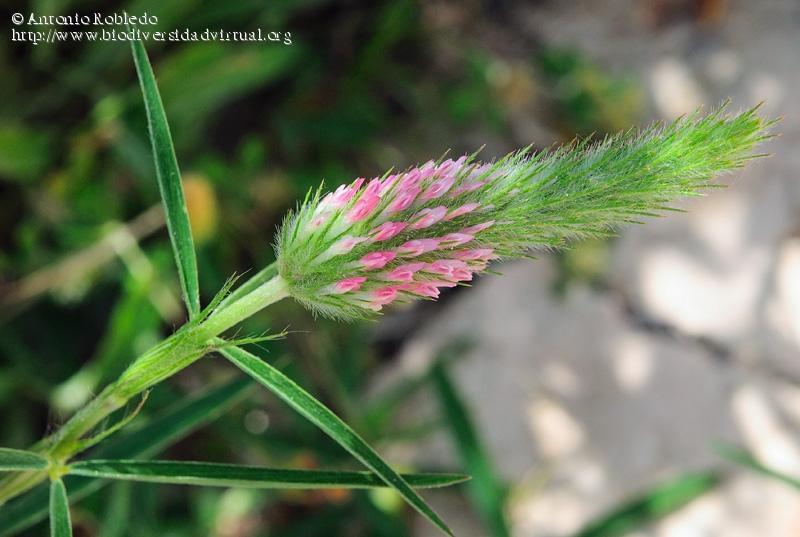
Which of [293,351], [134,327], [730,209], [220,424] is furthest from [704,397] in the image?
[134,327]

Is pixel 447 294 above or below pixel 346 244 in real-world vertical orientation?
above

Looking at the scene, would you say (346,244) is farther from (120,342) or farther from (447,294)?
(447,294)

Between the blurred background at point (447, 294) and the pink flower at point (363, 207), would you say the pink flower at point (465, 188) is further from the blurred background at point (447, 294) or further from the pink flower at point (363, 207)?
the blurred background at point (447, 294)

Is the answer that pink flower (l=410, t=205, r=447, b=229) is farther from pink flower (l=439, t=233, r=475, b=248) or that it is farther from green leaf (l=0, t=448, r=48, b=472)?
green leaf (l=0, t=448, r=48, b=472)

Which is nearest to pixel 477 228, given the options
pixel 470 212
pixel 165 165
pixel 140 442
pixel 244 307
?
pixel 470 212

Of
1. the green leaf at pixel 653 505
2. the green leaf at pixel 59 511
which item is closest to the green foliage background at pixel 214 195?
the green leaf at pixel 653 505

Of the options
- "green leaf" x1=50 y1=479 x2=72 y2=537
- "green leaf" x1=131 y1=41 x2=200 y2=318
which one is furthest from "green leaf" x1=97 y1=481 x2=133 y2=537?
"green leaf" x1=131 y1=41 x2=200 y2=318
